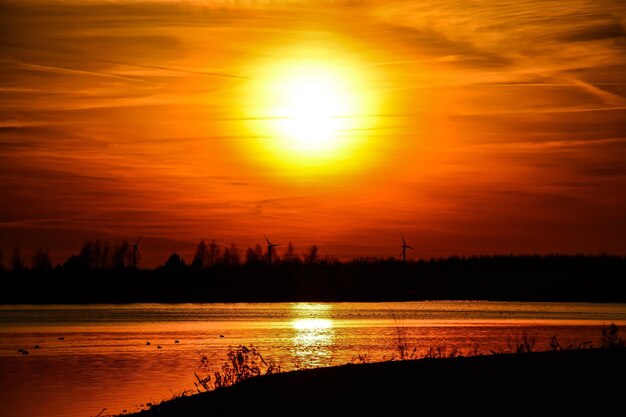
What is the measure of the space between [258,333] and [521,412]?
6105 centimetres

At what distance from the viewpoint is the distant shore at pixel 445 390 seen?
1781 cm

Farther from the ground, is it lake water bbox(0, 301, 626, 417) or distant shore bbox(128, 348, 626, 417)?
distant shore bbox(128, 348, 626, 417)

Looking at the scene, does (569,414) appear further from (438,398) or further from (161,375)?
(161,375)

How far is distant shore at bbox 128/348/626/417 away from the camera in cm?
1781

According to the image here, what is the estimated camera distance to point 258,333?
7731cm

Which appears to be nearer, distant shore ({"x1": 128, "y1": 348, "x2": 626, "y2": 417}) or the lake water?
distant shore ({"x1": 128, "y1": 348, "x2": 626, "y2": 417})

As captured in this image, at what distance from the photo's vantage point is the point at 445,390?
19.5 metres

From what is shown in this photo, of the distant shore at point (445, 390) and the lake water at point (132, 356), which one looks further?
the lake water at point (132, 356)

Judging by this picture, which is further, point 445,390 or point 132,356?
point 132,356

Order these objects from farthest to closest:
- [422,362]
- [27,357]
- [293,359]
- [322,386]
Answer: [27,357] → [293,359] → [422,362] → [322,386]

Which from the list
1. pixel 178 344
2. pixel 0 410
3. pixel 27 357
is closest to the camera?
pixel 0 410

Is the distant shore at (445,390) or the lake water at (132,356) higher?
the distant shore at (445,390)

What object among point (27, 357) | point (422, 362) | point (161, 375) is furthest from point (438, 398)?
point (27, 357)

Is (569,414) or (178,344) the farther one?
(178,344)
